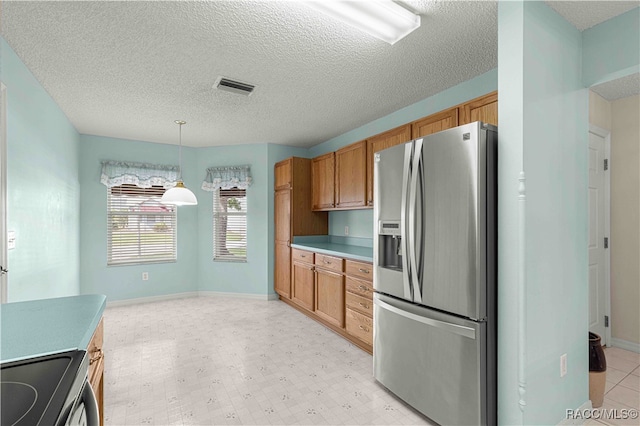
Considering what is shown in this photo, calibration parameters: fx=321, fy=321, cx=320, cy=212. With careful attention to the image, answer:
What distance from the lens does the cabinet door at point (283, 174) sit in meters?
4.79

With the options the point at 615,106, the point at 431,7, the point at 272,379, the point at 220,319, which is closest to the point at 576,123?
the point at 431,7

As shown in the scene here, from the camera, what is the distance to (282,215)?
4969 millimetres

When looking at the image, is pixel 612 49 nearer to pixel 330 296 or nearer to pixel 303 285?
pixel 330 296

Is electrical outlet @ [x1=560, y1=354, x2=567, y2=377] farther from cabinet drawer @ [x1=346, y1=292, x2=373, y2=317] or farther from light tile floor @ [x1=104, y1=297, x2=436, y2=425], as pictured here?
cabinet drawer @ [x1=346, y1=292, x2=373, y2=317]

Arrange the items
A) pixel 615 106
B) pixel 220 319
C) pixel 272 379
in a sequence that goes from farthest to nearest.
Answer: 1. pixel 220 319
2. pixel 615 106
3. pixel 272 379

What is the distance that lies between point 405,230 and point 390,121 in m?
2.04

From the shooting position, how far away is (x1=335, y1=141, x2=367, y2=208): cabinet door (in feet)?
12.1

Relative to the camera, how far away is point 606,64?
6.56ft

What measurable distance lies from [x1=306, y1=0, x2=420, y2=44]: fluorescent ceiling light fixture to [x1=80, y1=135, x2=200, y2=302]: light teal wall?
418 centimetres

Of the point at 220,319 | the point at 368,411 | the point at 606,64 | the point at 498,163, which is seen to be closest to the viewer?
the point at 498,163

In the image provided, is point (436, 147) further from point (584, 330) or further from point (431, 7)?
point (584, 330)

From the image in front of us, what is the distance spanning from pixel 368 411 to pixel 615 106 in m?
3.72

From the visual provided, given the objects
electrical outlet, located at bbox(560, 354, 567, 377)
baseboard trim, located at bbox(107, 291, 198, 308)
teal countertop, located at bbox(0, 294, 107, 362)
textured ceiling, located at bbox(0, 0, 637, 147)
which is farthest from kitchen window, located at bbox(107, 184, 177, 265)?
electrical outlet, located at bbox(560, 354, 567, 377)

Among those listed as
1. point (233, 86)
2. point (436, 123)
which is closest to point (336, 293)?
point (436, 123)
